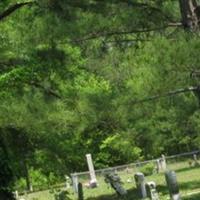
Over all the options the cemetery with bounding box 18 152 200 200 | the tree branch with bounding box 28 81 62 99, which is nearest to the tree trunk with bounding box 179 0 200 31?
the cemetery with bounding box 18 152 200 200

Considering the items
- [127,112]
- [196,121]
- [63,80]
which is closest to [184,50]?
[127,112]

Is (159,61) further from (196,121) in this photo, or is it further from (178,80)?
(196,121)

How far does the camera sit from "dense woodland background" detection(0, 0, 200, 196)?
14.5m

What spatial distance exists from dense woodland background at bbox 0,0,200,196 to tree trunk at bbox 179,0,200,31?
22mm

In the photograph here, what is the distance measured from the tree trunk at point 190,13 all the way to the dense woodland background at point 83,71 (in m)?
0.02

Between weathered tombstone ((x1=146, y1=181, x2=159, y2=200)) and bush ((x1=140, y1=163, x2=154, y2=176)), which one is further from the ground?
bush ((x1=140, y1=163, x2=154, y2=176))

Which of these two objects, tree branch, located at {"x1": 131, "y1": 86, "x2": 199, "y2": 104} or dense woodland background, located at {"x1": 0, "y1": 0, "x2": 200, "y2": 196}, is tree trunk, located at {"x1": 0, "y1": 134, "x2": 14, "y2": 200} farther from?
tree branch, located at {"x1": 131, "y1": 86, "x2": 199, "y2": 104}

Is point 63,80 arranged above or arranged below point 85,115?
above

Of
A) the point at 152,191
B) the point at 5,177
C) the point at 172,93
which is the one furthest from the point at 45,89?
the point at 172,93

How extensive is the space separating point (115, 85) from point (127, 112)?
10.8 ft

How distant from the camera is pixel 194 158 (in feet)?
128

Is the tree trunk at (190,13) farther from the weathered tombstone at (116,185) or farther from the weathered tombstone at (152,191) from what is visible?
the weathered tombstone at (116,185)

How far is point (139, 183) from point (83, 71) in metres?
5.89

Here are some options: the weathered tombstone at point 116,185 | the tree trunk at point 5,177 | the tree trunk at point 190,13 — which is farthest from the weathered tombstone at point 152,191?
the tree trunk at point 190,13
